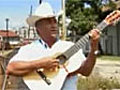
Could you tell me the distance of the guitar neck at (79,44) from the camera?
4.30 m

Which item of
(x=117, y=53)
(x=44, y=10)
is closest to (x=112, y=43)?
(x=117, y=53)

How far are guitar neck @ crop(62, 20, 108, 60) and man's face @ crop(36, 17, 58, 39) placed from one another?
19 cm

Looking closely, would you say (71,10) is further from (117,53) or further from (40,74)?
(40,74)

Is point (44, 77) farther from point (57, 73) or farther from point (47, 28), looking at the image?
point (47, 28)

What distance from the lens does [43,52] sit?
4.44 meters

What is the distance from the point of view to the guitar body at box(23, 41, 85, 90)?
4449 mm

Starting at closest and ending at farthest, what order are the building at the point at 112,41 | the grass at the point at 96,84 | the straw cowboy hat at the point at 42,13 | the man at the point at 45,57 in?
the man at the point at 45,57 → the straw cowboy hat at the point at 42,13 → the grass at the point at 96,84 → the building at the point at 112,41

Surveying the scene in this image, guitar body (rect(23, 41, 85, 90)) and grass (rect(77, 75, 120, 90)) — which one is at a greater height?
guitar body (rect(23, 41, 85, 90))

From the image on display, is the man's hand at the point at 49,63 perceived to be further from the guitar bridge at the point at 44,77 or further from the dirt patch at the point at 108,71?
the dirt patch at the point at 108,71

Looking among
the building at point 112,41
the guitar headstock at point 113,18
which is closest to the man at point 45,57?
the guitar headstock at point 113,18

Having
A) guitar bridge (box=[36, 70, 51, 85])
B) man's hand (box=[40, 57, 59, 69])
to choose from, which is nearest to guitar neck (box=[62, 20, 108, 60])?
man's hand (box=[40, 57, 59, 69])

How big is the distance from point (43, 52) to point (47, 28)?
0.22 meters

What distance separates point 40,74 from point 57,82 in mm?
161

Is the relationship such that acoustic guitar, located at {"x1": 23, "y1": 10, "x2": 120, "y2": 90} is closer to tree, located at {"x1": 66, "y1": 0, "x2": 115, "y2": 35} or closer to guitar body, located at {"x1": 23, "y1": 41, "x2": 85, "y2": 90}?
guitar body, located at {"x1": 23, "y1": 41, "x2": 85, "y2": 90}
